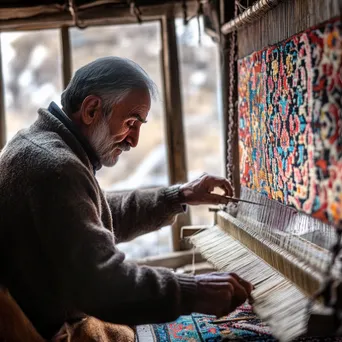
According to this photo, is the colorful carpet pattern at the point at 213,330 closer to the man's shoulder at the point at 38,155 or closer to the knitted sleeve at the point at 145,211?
the knitted sleeve at the point at 145,211

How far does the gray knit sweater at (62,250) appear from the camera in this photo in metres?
1.67

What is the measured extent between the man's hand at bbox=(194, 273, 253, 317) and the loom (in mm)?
63

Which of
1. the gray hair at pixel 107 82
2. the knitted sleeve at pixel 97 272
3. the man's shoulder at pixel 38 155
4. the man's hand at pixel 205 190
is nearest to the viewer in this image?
the knitted sleeve at pixel 97 272

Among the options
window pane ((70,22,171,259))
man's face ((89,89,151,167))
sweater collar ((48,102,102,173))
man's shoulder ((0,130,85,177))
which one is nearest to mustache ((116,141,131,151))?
man's face ((89,89,151,167))

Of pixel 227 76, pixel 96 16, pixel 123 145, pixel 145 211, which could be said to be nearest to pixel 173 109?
pixel 227 76

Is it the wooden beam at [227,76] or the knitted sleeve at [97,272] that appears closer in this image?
the knitted sleeve at [97,272]

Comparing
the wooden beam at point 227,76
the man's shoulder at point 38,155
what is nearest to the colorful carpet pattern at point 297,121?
the wooden beam at point 227,76

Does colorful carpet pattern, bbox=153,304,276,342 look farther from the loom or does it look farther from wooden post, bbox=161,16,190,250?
wooden post, bbox=161,16,190,250

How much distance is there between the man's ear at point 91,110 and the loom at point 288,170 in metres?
0.64

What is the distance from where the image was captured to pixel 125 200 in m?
2.64

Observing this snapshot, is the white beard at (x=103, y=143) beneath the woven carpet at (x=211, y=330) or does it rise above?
above

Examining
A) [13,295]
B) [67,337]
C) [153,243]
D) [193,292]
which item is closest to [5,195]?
[13,295]

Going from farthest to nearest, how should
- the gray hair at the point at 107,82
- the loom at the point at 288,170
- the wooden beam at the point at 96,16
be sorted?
the wooden beam at the point at 96,16
the gray hair at the point at 107,82
the loom at the point at 288,170

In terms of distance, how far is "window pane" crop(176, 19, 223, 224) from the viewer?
3.35 meters
